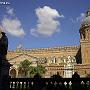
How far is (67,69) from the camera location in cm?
6072

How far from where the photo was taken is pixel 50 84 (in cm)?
1353

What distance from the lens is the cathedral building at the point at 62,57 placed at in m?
60.6

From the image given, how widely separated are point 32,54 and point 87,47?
2135cm

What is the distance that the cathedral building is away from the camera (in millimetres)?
60625

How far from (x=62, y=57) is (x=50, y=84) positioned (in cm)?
6565

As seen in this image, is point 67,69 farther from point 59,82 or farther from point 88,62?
point 59,82

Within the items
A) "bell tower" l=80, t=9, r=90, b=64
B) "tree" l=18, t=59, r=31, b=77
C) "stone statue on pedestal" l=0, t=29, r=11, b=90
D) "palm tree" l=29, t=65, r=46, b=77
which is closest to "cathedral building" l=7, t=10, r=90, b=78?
"bell tower" l=80, t=9, r=90, b=64

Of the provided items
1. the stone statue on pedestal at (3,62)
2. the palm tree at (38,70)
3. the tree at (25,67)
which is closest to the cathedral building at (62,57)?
the palm tree at (38,70)

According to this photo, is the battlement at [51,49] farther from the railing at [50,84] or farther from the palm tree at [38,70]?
the railing at [50,84]

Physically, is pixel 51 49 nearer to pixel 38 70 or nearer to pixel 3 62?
pixel 38 70

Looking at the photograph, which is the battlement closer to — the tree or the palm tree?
the tree

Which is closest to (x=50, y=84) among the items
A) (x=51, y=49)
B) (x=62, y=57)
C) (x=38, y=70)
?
(x=38, y=70)

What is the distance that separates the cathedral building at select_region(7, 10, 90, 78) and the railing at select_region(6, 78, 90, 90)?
44.3 m

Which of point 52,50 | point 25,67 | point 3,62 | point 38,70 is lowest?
point 3,62
